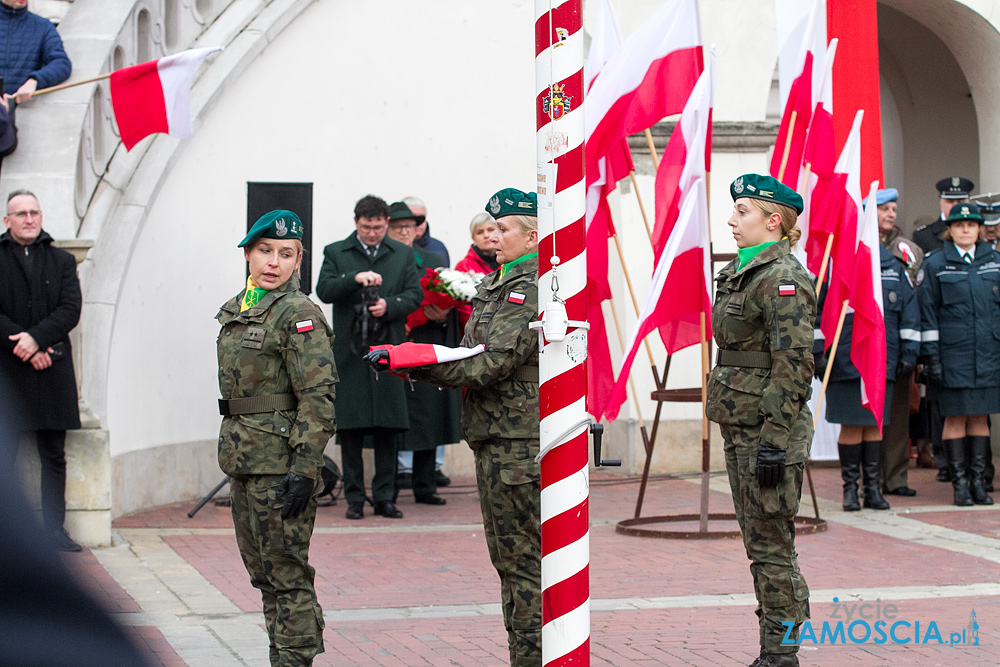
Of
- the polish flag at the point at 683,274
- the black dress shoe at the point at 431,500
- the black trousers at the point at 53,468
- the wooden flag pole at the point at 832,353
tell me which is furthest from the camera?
the black dress shoe at the point at 431,500

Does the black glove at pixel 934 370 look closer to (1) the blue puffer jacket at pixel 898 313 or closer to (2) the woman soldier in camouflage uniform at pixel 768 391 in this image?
(1) the blue puffer jacket at pixel 898 313

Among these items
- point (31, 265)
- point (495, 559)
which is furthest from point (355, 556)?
point (495, 559)

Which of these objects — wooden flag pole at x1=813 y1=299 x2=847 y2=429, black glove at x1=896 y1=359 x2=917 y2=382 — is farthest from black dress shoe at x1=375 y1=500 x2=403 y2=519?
black glove at x1=896 y1=359 x2=917 y2=382

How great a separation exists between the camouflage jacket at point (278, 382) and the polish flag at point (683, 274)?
3047 mm

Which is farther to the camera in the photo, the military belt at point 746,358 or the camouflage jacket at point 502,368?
the military belt at point 746,358

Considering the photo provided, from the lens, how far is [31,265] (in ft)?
25.2

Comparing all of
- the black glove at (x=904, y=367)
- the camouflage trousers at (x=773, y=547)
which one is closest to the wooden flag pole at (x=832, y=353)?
the black glove at (x=904, y=367)

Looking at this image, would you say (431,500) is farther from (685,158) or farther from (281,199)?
(685,158)

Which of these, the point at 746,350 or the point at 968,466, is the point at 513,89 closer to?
the point at 968,466

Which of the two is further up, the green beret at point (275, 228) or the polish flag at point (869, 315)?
the green beret at point (275, 228)

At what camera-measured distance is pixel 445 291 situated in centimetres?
905

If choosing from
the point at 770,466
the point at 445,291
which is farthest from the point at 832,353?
the point at 770,466

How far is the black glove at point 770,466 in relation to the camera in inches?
200

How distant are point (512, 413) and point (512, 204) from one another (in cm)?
78
